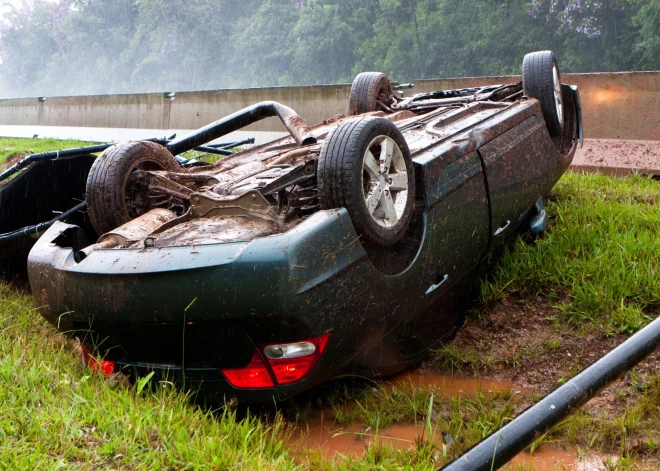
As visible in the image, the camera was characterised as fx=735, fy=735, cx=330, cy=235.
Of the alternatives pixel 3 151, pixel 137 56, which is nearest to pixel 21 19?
pixel 137 56

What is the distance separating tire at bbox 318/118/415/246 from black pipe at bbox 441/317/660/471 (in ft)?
5.04

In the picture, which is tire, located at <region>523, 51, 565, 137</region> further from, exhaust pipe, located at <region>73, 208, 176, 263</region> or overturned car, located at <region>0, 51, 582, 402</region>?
exhaust pipe, located at <region>73, 208, 176, 263</region>

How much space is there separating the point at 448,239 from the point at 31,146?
996 cm

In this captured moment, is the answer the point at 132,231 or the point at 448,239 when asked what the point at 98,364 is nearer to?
the point at 132,231

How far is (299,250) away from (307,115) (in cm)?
632

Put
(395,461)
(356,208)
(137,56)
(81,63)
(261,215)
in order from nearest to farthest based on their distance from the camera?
(395,461) < (356,208) < (261,215) < (137,56) < (81,63)

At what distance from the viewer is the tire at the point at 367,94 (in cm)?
521

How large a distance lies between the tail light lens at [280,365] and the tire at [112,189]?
1.17 metres

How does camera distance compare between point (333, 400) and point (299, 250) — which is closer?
point (299, 250)

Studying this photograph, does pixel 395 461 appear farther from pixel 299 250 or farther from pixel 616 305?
pixel 616 305

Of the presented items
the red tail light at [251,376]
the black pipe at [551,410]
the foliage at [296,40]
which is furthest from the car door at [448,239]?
the foliage at [296,40]

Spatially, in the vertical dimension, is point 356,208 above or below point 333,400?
above

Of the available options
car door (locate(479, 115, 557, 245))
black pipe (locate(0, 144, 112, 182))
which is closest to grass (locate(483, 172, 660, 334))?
car door (locate(479, 115, 557, 245))

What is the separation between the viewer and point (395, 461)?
273 cm
